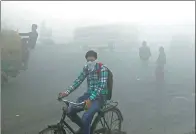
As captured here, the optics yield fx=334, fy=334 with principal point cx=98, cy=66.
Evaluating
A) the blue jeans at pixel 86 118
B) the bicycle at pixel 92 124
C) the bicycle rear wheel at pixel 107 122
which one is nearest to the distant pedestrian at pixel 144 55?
the bicycle rear wheel at pixel 107 122

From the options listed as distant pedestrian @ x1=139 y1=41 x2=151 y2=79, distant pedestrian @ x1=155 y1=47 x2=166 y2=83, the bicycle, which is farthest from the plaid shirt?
distant pedestrian @ x1=139 y1=41 x2=151 y2=79

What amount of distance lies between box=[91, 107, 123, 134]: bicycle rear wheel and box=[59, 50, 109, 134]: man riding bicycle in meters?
0.20

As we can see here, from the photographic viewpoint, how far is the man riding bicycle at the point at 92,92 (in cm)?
488

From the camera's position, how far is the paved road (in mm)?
8953

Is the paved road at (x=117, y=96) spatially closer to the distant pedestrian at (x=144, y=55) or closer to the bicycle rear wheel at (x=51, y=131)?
the distant pedestrian at (x=144, y=55)

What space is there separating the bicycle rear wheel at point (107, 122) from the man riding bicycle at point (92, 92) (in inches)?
7.9

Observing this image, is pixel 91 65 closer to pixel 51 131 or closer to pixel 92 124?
pixel 92 124

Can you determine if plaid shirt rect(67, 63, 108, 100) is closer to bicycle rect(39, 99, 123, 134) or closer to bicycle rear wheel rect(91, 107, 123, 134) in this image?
bicycle rect(39, 99, 123, 134)

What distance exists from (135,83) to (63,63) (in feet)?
13.8

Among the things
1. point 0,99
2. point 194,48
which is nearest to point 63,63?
Answer: point 0,99

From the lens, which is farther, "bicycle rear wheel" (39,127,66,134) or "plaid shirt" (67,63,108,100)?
"plaid shirt" (67,63,108,100)

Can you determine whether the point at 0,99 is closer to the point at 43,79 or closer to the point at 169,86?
the point at 43,79

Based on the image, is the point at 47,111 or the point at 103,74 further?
the point at 47,111

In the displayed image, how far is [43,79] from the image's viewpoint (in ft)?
43.3
